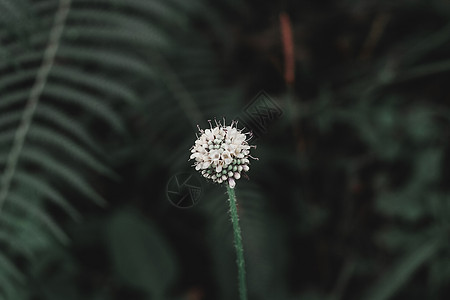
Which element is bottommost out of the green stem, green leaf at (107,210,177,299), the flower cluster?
the green stem

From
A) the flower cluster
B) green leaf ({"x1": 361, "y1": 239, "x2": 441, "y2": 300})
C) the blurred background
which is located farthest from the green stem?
green leaf ({"x1": 361, "y1": 239, "x2": 441, "y2": 300})

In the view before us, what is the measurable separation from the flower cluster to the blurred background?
2.58ft

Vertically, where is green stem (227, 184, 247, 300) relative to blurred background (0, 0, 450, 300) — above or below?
below

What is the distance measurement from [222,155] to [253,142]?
2.89ft

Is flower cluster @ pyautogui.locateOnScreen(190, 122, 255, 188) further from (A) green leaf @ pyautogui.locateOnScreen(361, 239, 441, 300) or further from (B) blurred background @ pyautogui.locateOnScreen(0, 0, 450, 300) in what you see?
(A) green leaf @ pyautogui.locateOnScreen(361, 239, 441, 300)

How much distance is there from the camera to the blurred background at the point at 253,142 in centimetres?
181

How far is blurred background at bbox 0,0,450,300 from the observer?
1812 millimetres

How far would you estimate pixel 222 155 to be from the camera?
0.89 metres

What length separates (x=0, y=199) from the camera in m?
1.55

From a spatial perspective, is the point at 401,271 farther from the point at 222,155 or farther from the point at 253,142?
the point at 222,155

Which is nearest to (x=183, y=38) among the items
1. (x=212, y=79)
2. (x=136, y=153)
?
(x=212, y=79)

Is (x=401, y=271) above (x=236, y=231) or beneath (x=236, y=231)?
above

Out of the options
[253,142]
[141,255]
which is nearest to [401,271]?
[253,142]

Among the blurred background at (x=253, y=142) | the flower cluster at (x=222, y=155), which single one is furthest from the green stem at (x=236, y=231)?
the blurred background at (x=253, y=142)
